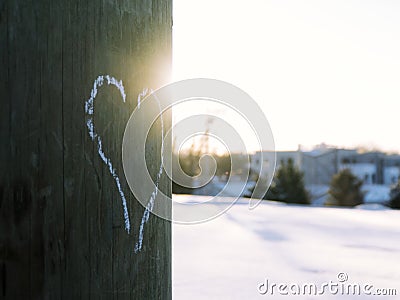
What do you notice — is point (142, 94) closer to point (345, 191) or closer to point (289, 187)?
point (289, 187)

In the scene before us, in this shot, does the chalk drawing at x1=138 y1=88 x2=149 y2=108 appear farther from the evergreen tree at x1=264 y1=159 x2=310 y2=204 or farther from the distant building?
the distant building

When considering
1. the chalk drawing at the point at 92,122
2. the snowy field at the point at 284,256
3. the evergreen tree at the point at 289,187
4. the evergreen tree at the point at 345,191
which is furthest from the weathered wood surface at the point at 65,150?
the evergreen tree at the point at 345,191

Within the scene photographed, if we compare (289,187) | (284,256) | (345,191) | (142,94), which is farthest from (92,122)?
(345,191)

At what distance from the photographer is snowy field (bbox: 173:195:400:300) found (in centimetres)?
250

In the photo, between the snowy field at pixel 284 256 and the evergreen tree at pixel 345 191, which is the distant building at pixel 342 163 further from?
the snowy field at pixel 284 256

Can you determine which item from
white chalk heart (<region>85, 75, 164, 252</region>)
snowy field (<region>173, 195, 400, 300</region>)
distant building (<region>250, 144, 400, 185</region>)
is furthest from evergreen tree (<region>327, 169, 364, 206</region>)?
white chalk heart (<region>85, 75, 164, 252</region>)

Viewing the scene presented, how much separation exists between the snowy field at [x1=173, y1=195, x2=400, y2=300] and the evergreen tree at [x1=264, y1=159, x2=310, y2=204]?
517 centimetres

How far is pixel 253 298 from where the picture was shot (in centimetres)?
231

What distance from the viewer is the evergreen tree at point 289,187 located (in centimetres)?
1077

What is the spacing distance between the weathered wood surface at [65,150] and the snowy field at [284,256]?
1329 millimetres

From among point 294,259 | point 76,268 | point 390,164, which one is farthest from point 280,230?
point 390,164

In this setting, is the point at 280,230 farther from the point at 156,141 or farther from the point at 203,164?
the point at 156,141

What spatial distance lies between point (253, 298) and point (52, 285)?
156 centimetres

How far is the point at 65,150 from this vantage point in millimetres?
1026
